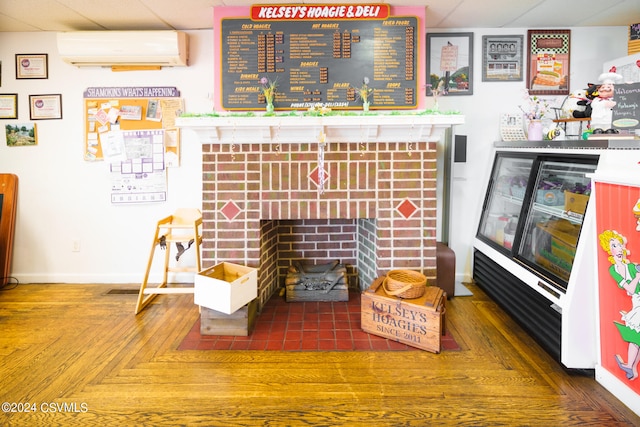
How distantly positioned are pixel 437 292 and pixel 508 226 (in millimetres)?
1133

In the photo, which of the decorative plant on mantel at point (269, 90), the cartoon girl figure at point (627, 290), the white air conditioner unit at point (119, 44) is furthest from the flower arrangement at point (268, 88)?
the cartoon girl figure at point (627, 290)

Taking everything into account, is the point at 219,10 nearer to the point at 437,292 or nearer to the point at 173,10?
the point at 173,10

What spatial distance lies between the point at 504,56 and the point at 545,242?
1875 mm

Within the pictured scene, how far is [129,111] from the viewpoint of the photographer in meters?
3.86

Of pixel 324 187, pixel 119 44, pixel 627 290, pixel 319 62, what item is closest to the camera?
pixel 627 290

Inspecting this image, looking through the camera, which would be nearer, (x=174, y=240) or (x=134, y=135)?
(x=174, y=240)

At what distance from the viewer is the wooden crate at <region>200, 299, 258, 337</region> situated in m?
2.80

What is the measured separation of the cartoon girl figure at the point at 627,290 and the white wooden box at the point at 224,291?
2.09 m

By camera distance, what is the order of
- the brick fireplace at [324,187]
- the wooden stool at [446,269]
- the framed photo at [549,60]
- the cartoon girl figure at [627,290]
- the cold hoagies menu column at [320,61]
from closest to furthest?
1. the cartoon girl figure at [627,290]
2. the brick fireplace at [324,187]
3. the cold hoagies menu column at [320,61]
4. the wooden stool at [446,269]
5. the framed photo at [549,60]

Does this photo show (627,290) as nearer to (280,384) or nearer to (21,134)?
(280,384)

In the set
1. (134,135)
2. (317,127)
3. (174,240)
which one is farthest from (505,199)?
(134,135)

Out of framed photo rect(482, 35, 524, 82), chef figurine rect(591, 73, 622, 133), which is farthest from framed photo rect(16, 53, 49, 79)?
chef figurine rect(591, 73, 622, 133)

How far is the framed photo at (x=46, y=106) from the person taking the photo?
388 cm

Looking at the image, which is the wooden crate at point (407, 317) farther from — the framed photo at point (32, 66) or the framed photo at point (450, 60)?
the framed photo at point (32, 66)
